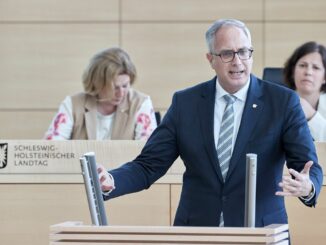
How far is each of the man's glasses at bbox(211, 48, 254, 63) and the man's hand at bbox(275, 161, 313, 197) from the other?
564 millimetres

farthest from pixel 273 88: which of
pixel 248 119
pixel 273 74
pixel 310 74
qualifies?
pixel 273 74

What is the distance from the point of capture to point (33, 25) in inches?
320

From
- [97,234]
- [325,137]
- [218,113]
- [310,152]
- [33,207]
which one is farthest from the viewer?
[325,137]

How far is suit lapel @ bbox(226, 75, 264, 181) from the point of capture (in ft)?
11.1

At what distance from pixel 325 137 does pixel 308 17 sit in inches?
121

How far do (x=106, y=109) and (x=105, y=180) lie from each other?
2.48 m

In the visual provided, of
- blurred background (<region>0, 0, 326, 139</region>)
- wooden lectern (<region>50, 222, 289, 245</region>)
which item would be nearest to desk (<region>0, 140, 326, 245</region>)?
wooden lectern (<region>50, 222, 289, 245</region>)

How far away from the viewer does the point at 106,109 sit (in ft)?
18.7

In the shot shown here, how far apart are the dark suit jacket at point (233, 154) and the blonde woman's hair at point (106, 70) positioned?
202 cm

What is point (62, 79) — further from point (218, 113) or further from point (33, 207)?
point (218, 113)

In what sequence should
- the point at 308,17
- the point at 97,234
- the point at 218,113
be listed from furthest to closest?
the point at 308,17 → the point at 218,113 → the point at 97,234

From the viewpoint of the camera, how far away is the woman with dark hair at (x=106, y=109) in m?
5.57

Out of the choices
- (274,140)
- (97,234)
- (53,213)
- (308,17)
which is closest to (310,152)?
(274,140)

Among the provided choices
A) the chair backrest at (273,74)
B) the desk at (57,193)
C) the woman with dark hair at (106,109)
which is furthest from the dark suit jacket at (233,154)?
the chair backrest at (273,74)
